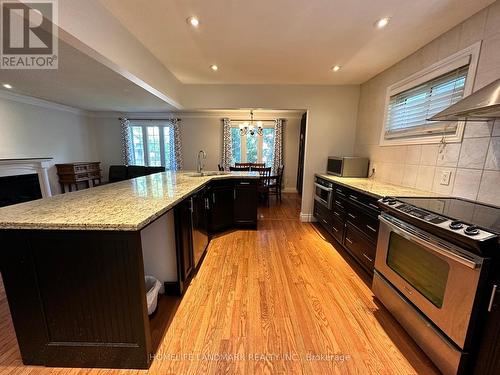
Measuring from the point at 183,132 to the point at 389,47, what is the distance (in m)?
5.36

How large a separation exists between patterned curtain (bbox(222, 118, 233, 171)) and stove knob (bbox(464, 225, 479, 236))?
224 inches

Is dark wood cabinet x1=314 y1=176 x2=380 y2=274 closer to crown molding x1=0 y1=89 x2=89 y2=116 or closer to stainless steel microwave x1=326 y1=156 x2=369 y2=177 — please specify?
stainless steel microwave x1=326 y1=156 x2=369 y2=177

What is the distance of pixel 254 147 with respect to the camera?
662cm

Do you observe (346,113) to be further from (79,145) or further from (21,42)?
(79,145)

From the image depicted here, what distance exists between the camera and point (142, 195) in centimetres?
168

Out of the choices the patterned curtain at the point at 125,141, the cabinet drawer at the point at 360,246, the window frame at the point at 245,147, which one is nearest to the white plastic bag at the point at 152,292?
the cabinet drawer at the point at 360,246

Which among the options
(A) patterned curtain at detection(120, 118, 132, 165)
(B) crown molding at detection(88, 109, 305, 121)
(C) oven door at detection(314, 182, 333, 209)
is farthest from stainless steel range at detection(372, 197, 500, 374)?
(A) patterned curtain at detection(120, 118, 132, 165)

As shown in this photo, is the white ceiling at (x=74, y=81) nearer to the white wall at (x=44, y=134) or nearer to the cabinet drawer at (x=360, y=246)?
the white wall at (x=44, y=134)

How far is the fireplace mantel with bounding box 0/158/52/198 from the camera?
3549 mm

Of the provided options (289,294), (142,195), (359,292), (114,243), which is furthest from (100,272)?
(359,292)

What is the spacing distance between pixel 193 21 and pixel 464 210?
2.64m

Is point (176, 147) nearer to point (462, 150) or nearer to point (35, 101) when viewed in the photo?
point (35, 101)

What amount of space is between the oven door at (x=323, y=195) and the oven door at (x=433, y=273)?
1.33 meters

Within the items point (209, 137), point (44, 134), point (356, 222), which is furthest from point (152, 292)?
point (209, 137)
